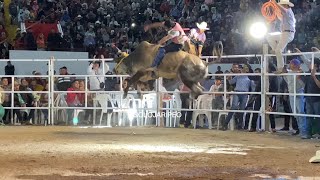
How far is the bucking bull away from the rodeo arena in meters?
0.02

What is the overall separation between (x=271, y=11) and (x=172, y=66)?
2.20m

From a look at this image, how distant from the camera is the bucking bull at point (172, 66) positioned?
1062 centimetres

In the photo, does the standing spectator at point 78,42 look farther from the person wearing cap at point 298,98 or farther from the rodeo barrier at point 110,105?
the person wearing cap at point 298,98

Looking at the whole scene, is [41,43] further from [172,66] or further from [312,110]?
[312,110]

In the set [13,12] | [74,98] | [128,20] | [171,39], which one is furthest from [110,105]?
[128,20]

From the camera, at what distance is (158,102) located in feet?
48.0

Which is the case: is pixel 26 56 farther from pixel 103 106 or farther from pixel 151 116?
pixel 151 116

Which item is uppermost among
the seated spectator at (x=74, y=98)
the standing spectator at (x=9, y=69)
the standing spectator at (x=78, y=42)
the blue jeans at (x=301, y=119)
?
the standing spectator at (x=78, y=42)

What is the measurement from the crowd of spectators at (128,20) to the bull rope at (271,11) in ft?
28.0

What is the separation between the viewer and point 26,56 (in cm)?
1633

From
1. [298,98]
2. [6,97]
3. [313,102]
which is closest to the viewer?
[313,102]

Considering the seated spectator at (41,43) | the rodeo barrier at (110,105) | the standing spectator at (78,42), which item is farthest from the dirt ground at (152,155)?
the standing spectator at (78,42)

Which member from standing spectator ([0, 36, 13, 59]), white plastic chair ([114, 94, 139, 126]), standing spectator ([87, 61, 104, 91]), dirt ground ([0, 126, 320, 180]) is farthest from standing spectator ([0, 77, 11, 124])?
standing spectator ([0, 36, 13, 59])

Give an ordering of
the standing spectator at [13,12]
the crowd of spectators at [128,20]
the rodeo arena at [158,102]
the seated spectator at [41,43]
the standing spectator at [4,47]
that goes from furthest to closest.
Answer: the standing spectator at [13,12] < the crowd of spectators at [128,20] < the seated spectator at [41,43] < the standing spectator at [4,47] < the rodeo arena at [158,102]
